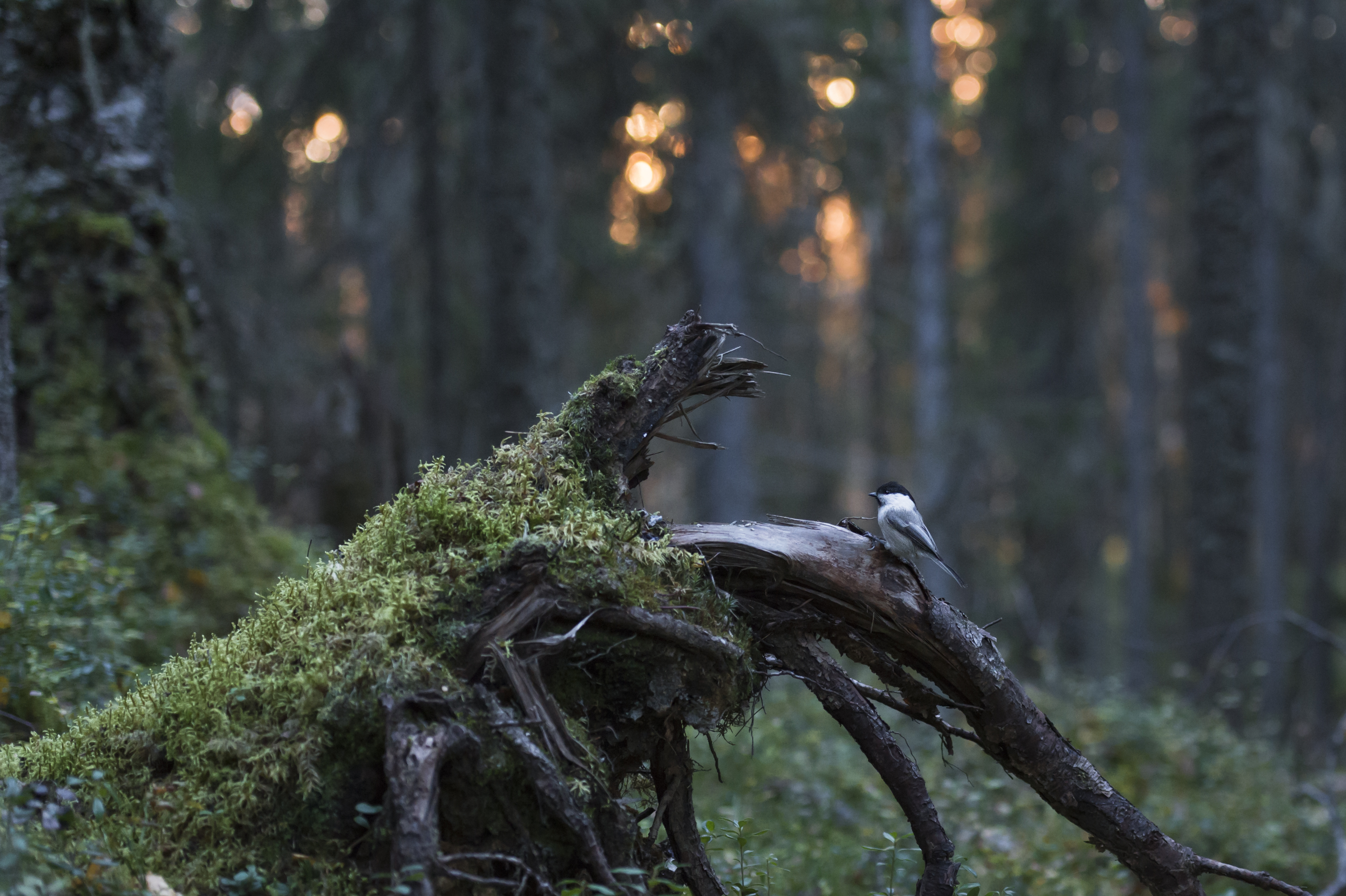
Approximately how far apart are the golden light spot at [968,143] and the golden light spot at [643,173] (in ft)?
44.9

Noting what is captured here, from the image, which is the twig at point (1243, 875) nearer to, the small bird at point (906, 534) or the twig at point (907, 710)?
the twig at point (907, 710)

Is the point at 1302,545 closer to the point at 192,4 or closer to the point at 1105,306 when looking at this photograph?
the point at 1105,306

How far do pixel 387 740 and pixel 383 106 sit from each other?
1129 cm

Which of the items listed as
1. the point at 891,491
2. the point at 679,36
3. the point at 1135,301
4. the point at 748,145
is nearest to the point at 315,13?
the point at 679,36

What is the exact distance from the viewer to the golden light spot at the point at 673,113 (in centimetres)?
1158

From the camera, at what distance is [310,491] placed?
8.24 meters

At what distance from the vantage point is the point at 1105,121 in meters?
23.3

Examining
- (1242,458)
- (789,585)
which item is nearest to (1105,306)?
(1242,458)

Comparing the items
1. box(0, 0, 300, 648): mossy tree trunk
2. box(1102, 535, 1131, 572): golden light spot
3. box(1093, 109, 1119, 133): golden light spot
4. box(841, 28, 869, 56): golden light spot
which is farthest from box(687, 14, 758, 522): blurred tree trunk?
box(1102, 535, 1131, 572): golden light spot

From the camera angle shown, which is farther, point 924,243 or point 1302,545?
point 1302,545

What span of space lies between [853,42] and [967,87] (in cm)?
1200

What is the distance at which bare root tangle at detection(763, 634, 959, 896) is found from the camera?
2.74 meters

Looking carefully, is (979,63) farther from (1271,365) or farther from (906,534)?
(906,534)

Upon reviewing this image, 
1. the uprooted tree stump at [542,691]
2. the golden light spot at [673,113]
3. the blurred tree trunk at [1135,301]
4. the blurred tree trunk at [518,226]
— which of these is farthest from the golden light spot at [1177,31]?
the uprooted tree stump at [542,691]
